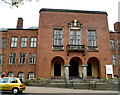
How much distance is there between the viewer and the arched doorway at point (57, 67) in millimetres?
24391

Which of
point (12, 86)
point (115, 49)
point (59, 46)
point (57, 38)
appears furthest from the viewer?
point (115, 49)

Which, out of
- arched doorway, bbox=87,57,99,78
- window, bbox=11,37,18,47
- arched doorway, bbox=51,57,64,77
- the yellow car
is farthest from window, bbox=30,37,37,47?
the yellow car

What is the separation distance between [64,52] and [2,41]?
1301 centimetres

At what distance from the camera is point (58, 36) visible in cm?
2402

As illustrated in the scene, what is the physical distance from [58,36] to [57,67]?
20.0 ft

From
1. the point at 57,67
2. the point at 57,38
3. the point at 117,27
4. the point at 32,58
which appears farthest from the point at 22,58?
the point at 117,27

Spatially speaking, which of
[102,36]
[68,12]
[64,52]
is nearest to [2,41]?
[64,52]

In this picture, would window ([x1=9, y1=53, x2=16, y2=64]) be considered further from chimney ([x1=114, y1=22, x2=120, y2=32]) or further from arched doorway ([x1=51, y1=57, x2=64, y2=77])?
chimney ([x1=114, y1=22, x2=120, y2=32])

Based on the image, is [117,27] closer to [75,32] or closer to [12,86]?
[75,32]

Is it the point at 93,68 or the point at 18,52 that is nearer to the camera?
the point at 18,52

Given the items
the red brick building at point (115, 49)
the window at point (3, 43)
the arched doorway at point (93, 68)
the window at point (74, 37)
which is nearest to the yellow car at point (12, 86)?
the window at point (74, 37)

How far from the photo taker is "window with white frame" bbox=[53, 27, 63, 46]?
934 inches

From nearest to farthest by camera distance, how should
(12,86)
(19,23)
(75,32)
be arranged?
(12,86), (75,32), (19,23)

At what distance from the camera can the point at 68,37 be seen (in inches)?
939
